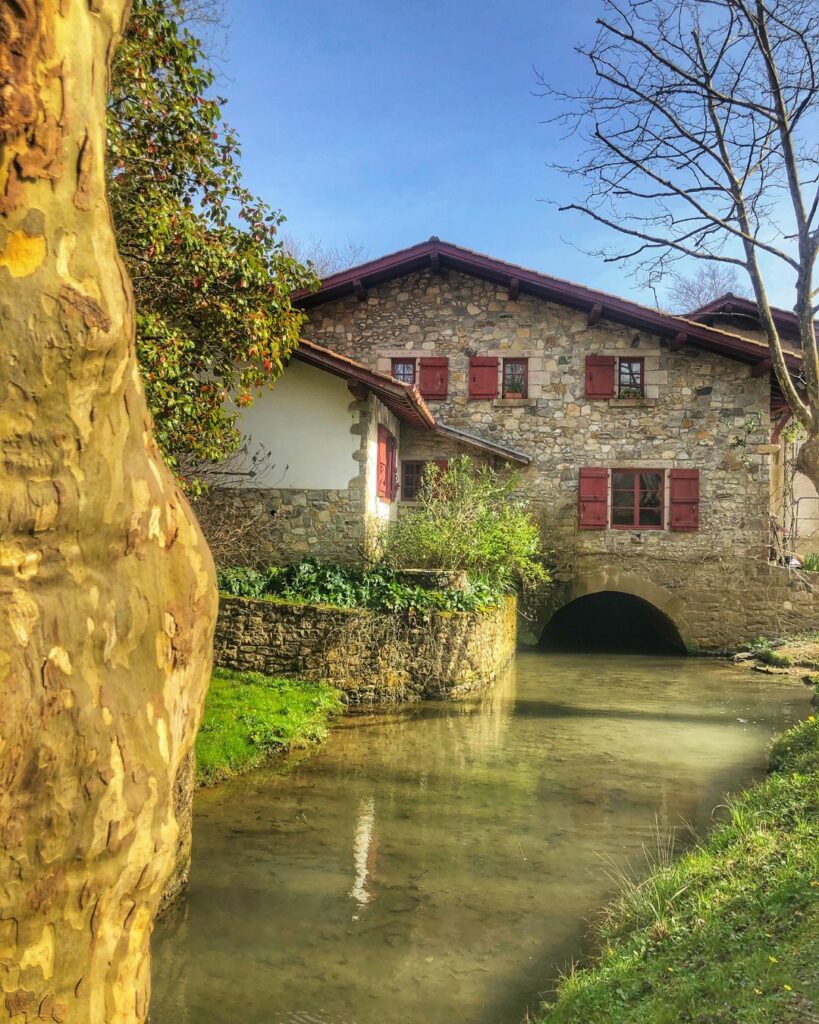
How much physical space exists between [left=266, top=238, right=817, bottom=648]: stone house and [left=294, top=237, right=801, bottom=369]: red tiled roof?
0.12ft

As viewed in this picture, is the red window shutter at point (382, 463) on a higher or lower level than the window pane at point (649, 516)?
higher

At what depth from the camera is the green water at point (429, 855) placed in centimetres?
388

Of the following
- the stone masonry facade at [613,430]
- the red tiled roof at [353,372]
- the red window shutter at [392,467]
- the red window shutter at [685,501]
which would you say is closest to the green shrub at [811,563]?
the stone masonry facade at [613,430]

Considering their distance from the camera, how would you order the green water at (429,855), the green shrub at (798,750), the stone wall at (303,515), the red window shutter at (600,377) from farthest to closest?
the red window shutter at (600,377) → the stone wall at (303,515) → the green shrub at (798,750) → the green water at (429,855)

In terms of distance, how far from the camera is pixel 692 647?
51.2 ft

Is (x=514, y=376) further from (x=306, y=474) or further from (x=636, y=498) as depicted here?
(x=306, y=474)

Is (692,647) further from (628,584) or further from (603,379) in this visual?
(603,379)

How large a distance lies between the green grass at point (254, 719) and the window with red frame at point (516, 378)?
8.42 metres

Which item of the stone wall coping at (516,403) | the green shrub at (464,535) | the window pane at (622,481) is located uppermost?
the stone wall coping at (516,403)

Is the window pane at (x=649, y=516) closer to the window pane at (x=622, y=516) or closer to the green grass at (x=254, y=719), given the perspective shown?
the window pane at (x=622, y=516)

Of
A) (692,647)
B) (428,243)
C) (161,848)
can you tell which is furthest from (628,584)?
(161,848)

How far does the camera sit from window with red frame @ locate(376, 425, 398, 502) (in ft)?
44.6

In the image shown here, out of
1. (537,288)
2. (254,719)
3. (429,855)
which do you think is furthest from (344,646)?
(537,288)

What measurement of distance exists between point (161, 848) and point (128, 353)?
1.09 meters
